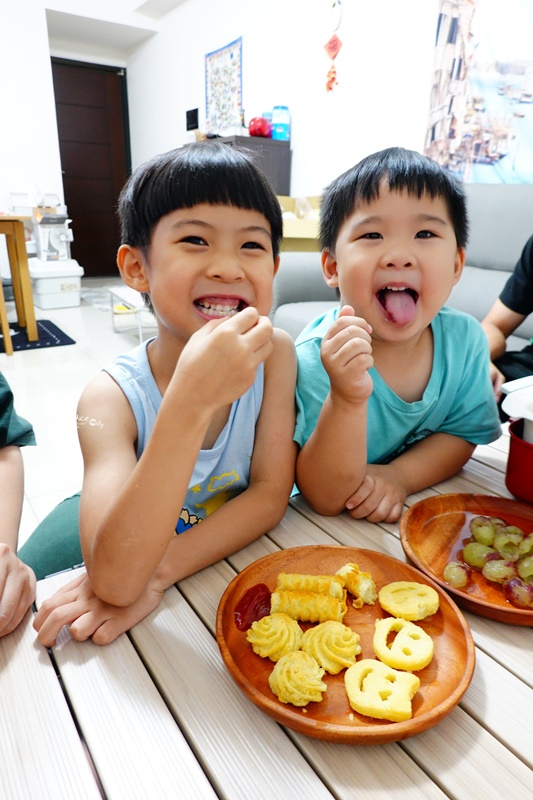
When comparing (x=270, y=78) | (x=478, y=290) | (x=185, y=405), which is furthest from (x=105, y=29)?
(x=185, y=405)

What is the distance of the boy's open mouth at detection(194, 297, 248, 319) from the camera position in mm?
686

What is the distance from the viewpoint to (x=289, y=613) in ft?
1.81

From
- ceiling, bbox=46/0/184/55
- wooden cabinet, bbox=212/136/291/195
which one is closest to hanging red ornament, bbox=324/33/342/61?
wooden cabinet, bbox=212/136/291/195

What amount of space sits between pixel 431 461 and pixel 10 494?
0.67 m

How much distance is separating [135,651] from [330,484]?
1.13 ft

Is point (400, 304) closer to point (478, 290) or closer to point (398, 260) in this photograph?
point (398, 260)

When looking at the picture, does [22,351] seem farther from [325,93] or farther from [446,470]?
[446,470]

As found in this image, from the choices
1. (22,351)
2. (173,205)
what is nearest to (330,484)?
(173,205)

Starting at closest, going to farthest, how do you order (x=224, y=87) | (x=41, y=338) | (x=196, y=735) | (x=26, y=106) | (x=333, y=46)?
(x=196, y=735) < (x=333, y=46) < (x=41, y=338) < (x=224, y=87) < (x=26, y=106)

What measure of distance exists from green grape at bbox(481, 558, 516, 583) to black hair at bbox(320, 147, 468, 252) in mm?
543

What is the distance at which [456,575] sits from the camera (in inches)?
24.2

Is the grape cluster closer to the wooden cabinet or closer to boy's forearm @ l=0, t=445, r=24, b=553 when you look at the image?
boy's forearm @ l=0, t=445, r=24, b=553

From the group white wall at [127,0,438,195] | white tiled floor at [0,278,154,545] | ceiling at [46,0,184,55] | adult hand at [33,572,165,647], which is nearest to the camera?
adult hand at [33,572,165,647]

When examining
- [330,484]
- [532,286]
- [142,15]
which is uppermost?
[142,15]
